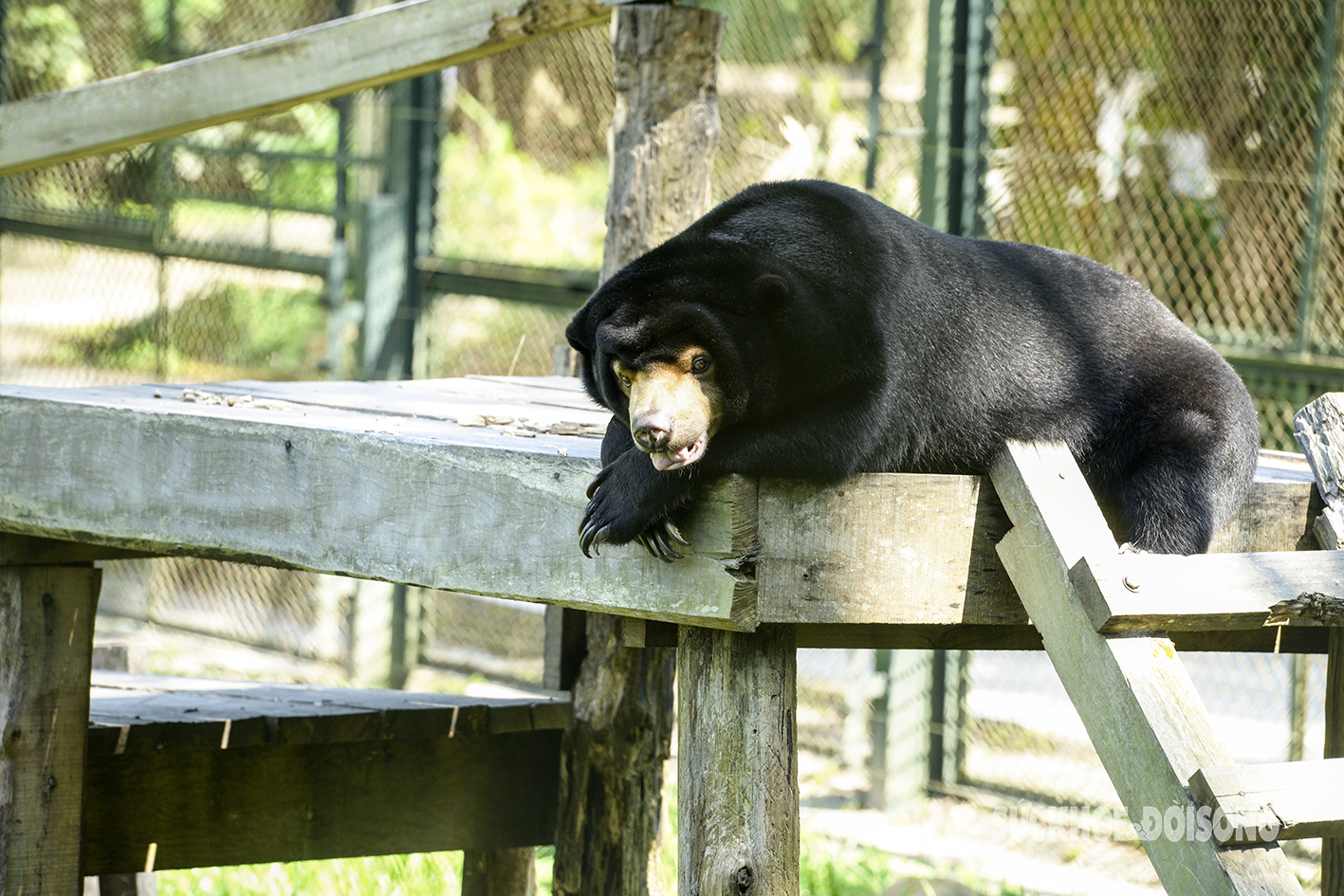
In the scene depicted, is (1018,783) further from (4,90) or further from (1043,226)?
(4,90)

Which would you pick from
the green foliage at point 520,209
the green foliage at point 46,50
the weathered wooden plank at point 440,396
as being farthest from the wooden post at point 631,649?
the green foliage at point 46,50

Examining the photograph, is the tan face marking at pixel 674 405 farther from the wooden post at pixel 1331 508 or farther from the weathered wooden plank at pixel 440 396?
the wooden post at pixel 1331 508

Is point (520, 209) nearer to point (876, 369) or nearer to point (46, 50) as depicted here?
point (46, 50)

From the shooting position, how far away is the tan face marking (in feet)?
7.24

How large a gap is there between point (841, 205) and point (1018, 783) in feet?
12.4

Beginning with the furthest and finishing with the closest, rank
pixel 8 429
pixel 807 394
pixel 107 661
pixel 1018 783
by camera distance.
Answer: pixel 1018 783, pixel 107 661, pixel 8 429, pixel 807 394

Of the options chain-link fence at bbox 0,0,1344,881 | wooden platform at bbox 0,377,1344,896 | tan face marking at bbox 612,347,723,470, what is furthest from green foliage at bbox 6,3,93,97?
tan face marking at bbox 612,347,723,470

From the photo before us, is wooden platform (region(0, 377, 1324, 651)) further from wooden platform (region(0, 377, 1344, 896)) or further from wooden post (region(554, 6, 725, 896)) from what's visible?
wooden post (region(554, 6, 725, 896))

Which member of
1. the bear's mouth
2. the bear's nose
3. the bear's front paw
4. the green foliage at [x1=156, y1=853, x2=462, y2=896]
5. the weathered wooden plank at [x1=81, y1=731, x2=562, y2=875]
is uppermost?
→ the bear's nose

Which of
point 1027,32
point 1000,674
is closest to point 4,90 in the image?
point 1027,32

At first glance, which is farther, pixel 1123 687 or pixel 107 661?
pixel 107 661

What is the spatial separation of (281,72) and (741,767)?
240 cm

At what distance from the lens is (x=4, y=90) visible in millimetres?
8047

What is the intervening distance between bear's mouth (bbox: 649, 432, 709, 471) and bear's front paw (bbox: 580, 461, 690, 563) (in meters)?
0.09
